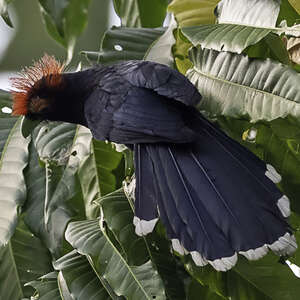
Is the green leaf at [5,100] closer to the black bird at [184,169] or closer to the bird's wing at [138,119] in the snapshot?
the black bird at [184,169]

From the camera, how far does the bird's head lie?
2820 mm

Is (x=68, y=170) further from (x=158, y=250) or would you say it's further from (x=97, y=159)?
(x=158, y=250)

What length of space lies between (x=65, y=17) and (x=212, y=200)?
963mm

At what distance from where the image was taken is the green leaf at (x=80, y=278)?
217cm

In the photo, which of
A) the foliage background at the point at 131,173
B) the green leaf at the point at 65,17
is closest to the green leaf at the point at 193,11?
the foliage background at the point at 131,173

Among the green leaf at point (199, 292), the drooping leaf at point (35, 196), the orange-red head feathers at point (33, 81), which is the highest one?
the orange-red head feathers at point (33, 81)

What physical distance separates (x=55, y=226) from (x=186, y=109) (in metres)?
0.57

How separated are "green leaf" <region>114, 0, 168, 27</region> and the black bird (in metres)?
0.22

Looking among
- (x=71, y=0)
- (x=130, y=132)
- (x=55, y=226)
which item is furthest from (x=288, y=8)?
(x=71, y=0)

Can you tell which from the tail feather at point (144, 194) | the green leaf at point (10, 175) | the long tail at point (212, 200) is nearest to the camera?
the long tail at point (212, 200)

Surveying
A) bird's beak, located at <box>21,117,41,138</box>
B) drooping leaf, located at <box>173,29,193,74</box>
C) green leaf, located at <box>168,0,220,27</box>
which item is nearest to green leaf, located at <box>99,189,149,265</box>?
bird's beak, located at <box>21,117,41,138</box>

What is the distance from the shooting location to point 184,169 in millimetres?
2322

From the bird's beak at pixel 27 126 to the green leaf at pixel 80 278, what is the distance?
554mm

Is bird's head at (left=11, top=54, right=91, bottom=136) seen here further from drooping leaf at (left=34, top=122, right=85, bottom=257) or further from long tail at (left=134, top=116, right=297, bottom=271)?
long tail at (left=134, top=116, right=297, bottom=271)
